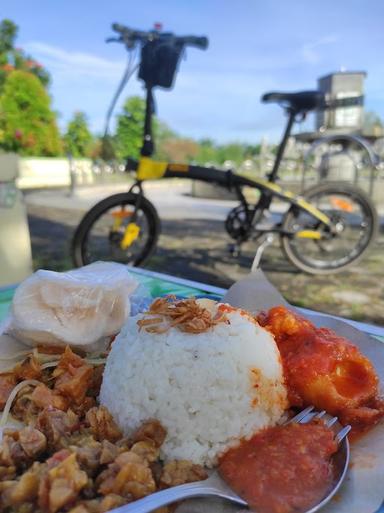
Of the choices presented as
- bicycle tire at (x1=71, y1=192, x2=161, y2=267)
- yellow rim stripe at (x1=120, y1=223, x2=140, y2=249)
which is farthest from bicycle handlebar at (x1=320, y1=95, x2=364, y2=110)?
yellow rim stripe at (x1=120, y1=223, x2=140, y2=249)

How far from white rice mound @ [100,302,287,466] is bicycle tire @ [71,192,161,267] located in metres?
2.32

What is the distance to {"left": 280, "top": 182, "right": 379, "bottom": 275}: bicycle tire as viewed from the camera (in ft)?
12.1

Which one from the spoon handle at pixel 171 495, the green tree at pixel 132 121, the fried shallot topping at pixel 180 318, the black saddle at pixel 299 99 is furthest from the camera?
the green tree at pixel 132 121

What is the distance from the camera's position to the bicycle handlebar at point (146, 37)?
337cm

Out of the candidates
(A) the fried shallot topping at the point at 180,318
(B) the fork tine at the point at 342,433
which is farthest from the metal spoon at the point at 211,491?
(A) the fried shallot topping at the point at 180,318

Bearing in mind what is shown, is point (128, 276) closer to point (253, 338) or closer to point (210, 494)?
point (253, 338)

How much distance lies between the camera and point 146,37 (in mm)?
3385

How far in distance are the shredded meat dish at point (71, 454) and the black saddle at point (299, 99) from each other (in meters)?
3.17

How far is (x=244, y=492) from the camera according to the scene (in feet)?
2.21

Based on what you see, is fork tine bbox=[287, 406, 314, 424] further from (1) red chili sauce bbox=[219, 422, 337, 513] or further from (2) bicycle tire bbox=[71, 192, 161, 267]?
(2) bicycle tire bbox=[71, 192, 161, 267]

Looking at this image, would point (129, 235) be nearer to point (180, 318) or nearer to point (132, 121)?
point (180, 318)

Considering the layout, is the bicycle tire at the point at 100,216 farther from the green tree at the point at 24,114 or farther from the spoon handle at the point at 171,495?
the green tree at the point at 24,114

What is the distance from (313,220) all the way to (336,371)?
3002mm

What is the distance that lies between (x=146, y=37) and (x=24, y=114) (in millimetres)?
15838
